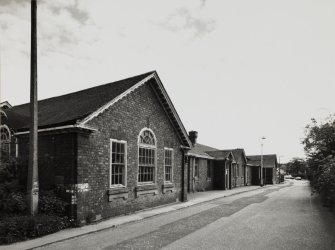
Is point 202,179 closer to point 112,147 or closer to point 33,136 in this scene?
point 112,147

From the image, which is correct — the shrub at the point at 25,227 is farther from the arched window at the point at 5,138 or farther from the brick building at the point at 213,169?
the brick building at the point at 213,169

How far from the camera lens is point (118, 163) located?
12797 mm

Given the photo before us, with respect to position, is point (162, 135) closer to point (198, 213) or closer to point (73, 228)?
point (198, 213)

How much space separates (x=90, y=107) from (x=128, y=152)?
8.88 ft

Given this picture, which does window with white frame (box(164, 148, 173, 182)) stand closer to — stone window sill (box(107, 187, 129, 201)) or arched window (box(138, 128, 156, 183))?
arched window (box(138, 128, 156, 183))

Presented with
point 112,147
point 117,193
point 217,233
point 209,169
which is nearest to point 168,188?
point 117,193

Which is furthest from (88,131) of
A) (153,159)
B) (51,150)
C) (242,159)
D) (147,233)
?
(242,159)

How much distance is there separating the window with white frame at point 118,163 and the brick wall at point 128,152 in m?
0.25

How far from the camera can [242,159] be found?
42.6 m

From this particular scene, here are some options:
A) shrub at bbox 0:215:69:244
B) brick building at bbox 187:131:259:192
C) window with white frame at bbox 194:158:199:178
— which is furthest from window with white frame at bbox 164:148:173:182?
window with white frame at bbox 194:158:199:178

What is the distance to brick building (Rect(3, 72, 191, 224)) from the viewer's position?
1076 cm

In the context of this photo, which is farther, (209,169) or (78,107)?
(209,169)

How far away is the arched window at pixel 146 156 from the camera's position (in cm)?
1445

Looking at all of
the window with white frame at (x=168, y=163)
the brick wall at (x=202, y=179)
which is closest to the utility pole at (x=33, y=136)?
the window with white frame at (x=168, y=163)
